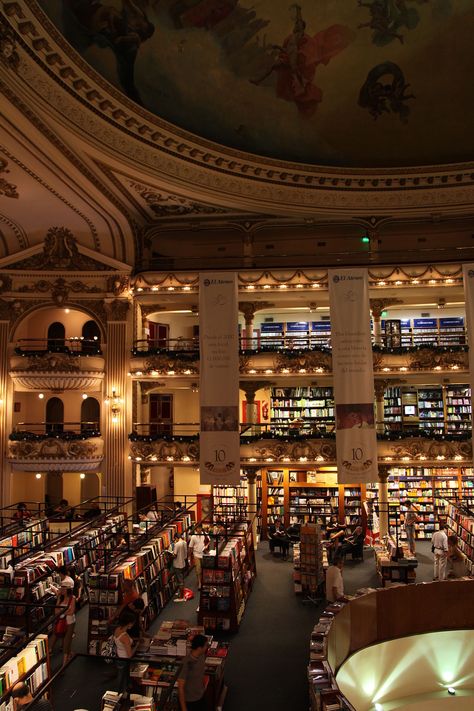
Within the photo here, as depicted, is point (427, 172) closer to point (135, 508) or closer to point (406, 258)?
point (406, 258)

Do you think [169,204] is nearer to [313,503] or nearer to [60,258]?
[60,258]

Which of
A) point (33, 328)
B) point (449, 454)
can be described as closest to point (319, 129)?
point (449, 454)

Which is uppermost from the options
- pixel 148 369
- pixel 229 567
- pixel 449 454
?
pixel 148 369

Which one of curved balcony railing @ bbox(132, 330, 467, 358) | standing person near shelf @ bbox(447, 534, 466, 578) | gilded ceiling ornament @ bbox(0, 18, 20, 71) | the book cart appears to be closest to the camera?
the book cart

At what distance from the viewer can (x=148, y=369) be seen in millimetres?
17844

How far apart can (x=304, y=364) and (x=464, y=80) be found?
9.12 meters

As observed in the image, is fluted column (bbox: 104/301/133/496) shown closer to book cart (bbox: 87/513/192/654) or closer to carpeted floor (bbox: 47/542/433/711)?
book cart (bbox: 87/513/192/654)

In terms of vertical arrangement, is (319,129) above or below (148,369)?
above

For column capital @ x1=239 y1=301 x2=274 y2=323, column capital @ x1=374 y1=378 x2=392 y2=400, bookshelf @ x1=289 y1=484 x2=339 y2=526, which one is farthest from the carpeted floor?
column capital @ x1=239 y1=301 x2=274 y2=323

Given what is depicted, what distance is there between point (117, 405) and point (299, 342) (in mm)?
6671

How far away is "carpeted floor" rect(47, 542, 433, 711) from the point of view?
26.6 feet

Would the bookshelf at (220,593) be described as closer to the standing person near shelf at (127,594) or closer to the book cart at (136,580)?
the book cart at (136,580)

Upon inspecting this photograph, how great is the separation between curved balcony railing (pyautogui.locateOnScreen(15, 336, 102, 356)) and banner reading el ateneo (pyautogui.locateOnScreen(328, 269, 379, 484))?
7514mm

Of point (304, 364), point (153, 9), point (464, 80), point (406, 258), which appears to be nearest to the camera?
point (153, 9)
